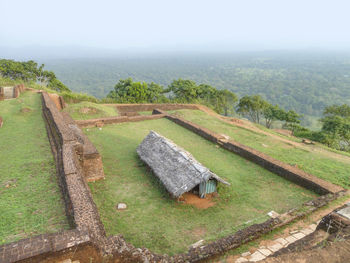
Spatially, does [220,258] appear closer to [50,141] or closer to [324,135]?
[50,141]

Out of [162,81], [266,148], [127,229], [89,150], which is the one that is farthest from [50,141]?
[162,81]

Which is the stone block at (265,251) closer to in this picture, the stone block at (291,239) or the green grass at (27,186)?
the stone block at (291,239)

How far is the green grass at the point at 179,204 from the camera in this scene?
5.57m

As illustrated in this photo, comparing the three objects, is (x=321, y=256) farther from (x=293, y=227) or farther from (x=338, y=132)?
(x=338, y=132)

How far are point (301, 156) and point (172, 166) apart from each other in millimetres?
6992

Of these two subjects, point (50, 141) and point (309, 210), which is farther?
point (50, 141)

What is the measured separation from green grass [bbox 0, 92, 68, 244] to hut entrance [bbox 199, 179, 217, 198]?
373cm

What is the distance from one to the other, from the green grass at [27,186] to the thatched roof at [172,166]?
3.01 meters

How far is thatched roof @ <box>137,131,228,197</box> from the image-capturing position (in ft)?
21.8

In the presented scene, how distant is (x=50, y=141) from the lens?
362 inches

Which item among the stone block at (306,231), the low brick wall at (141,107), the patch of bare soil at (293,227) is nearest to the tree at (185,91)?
the low brick wall at (141,107)

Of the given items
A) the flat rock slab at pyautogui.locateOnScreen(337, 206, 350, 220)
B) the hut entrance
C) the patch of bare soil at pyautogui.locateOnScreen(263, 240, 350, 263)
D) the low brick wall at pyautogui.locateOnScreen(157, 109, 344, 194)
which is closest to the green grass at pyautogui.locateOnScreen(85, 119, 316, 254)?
the low brick wall at pyautogui.locateOnScreen(157, 109, 344, 194)

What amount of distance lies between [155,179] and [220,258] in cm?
361

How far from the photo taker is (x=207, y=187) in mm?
6961
